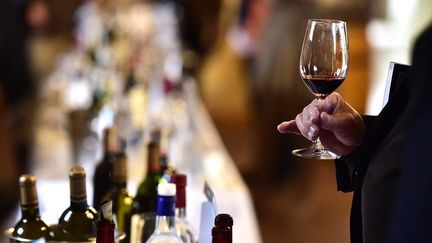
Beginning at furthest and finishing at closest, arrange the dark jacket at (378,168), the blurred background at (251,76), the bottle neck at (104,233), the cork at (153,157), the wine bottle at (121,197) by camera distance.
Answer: the blurred background at (251,76)
the cork at (153,157)
the wine bottle at (121,197)
the bottle neck at (104,233)
the dark jacket at (378,168)

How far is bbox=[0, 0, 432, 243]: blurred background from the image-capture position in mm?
4980

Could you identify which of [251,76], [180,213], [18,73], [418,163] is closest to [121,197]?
[180,213]

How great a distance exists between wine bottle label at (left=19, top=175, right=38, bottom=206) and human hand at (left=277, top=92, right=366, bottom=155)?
0.41 metres

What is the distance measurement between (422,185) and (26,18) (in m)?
6.36

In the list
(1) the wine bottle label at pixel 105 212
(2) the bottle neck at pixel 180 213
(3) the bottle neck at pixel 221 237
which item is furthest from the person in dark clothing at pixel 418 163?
(2) the bottle neck at pixel 180 213

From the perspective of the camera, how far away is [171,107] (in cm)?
358

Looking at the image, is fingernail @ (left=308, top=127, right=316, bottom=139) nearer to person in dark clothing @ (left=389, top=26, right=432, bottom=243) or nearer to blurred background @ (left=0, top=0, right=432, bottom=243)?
person in dark clothing @ (left=389, top=26, right=432, bottom=243)

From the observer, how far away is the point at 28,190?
116 centimetres

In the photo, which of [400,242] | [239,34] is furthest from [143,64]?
[400,242]

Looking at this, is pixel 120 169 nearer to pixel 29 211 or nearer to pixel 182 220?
pixel 182 220

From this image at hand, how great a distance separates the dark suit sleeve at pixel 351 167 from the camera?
1144mm

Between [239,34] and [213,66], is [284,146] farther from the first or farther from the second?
[239,34]

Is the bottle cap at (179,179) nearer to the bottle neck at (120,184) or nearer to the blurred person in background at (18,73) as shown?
the bottle neck at (120,184)

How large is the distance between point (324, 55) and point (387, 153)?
1.33ft
